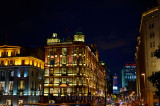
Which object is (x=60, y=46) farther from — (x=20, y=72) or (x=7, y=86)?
(x=7, y=86)

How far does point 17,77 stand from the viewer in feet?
288

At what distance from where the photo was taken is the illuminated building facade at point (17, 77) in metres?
86.1

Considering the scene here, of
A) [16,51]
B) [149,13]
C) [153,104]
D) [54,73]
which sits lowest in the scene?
[153,104]

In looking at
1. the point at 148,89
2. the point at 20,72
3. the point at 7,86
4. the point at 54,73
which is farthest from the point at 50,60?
the point at 148,89

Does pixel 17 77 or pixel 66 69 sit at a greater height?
pixel 66 69

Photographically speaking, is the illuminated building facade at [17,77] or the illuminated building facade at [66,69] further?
the illuminated building facade at [66,69]

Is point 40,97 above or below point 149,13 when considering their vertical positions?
below

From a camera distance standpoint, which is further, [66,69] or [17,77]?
[66,69]

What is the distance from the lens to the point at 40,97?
9094cm

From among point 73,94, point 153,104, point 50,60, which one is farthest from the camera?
point 50,60

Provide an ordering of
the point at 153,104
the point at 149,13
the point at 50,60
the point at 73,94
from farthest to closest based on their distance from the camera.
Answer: the point at 50,60, the point at 73,94, the point at 149,13, the point at 153,104

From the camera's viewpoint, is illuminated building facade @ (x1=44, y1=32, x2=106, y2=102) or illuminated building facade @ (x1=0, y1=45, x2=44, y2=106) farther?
illuminated building facade @ (x1=44, y1=32, x2=106, y2=102)

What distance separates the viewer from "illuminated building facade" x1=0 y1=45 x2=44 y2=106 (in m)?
86.1

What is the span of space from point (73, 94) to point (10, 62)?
96.1 feet
